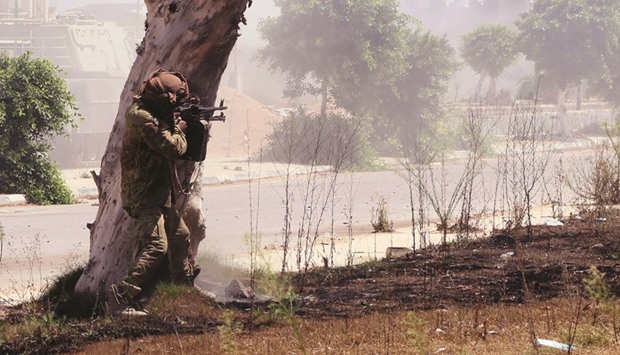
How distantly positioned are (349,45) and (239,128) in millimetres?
8130

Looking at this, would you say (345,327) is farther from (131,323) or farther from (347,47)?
(347,47)

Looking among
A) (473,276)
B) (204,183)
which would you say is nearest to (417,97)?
(204,183)

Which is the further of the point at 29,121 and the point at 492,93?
the point at 492,93

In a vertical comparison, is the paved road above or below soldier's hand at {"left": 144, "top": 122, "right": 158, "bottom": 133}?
below

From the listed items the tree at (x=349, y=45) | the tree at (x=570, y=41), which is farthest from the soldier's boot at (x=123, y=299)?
the tree at (x=570, y=41)

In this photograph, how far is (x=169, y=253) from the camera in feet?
23.0

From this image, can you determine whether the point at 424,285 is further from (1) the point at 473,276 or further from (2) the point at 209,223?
(2) the point at 209,223

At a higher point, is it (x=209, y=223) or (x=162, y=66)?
(x=162, y=66)

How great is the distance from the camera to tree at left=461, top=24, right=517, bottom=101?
56.7 metres

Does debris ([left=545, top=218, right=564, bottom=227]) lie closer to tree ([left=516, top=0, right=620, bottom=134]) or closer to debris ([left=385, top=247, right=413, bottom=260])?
debris ([left=385, top=247, right=413, bottom=260])

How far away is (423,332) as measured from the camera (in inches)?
212

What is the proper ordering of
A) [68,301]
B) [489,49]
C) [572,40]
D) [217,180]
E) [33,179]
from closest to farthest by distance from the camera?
[68,301], [33,179], [217,180], [572,40], [489,49]

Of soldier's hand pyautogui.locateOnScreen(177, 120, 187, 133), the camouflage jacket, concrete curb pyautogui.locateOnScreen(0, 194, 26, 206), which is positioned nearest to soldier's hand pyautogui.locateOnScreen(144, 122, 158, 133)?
the camouflage jacket

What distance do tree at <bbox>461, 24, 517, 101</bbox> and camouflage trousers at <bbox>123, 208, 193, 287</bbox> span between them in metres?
50.6
